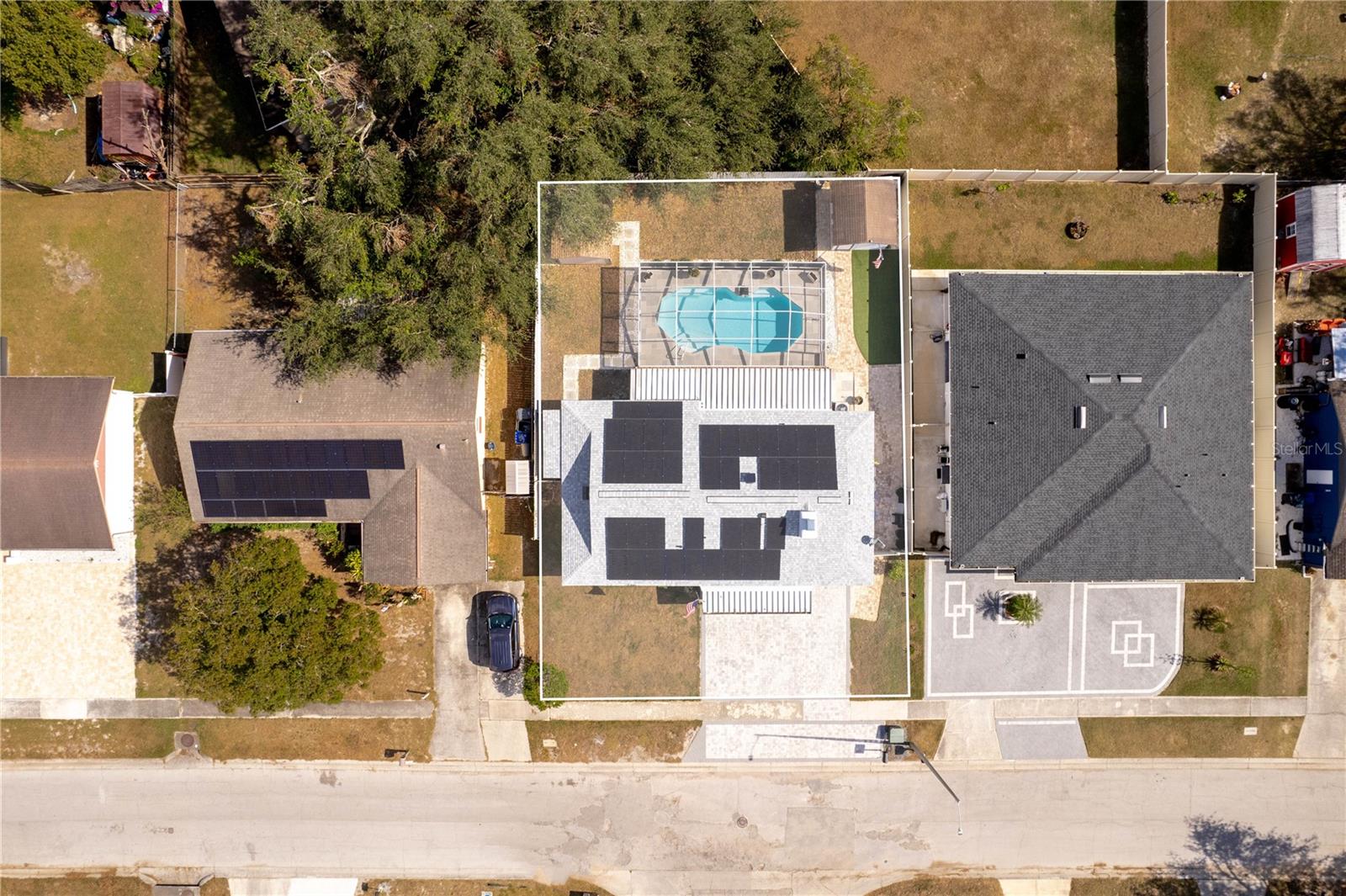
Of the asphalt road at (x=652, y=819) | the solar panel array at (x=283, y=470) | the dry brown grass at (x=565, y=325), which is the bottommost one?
the asphalt road at (x=652, y=819)

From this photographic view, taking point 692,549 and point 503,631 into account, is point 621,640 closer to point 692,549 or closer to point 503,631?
point 692,549

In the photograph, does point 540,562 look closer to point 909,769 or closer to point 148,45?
point 909,769

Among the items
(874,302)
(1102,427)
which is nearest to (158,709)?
(874,302)

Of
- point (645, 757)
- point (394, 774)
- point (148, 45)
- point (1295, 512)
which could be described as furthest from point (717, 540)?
point (148, 45)

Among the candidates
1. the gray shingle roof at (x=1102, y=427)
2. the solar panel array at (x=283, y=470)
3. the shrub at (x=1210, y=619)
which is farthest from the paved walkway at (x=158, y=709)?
the shrub at (x=1210, y=619)

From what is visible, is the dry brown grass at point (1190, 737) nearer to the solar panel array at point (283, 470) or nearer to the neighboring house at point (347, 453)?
the neighboring house at point (347, 453)

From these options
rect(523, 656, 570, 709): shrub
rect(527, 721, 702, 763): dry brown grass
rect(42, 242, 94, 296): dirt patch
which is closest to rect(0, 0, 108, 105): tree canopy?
rect(42, 242, 94, 296): dirt patch
